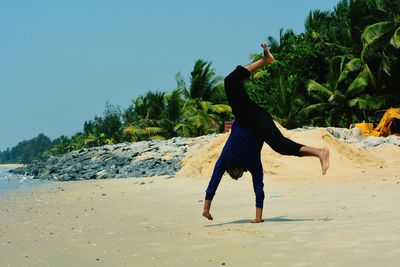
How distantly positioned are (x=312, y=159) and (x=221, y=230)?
9247 millimetres

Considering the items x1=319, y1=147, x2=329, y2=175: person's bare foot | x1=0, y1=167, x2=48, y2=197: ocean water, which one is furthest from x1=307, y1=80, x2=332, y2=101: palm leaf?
x1=319, y1=147, x2=329, y2=175: person's bare foot

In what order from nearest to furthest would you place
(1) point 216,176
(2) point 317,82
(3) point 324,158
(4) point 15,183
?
(3) point 324,158, (1) point 216,176, (4) point 15,183, (2) point 317,82

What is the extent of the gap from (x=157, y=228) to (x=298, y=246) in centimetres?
255

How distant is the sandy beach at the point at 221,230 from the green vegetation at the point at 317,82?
22028 mm

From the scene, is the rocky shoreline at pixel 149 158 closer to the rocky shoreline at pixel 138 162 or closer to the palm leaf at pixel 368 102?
the rocky shoreline at pixel 138 162

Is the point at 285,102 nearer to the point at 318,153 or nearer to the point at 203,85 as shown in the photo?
the point at 203,85

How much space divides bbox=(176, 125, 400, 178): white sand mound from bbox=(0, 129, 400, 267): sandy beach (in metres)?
1.78

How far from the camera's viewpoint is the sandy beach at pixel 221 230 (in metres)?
4.83

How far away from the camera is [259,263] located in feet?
14.9

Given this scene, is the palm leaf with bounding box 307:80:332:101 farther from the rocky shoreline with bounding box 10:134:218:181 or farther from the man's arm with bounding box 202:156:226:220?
the man's arm with bounding box 202:156:226:220

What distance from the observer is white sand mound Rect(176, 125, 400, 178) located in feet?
47.6

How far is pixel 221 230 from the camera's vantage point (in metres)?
6.43

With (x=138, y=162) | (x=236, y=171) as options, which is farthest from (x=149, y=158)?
(x=236, y=171)

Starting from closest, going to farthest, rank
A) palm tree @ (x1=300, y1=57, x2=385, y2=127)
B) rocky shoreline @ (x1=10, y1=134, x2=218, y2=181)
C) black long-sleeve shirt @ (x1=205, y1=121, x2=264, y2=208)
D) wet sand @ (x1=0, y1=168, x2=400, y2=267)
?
wet sand @ (x1=0, y1=168, x2=400, y2=267) < black long-sleeve shirt @ (x1=205, y1=121, x2=264, y2=208) < rocky shoreline @ (x1=10, y1=134, x2=218, y2=181) < palm tree @ (x1=300, y1=57, x2=385, y2=127)
